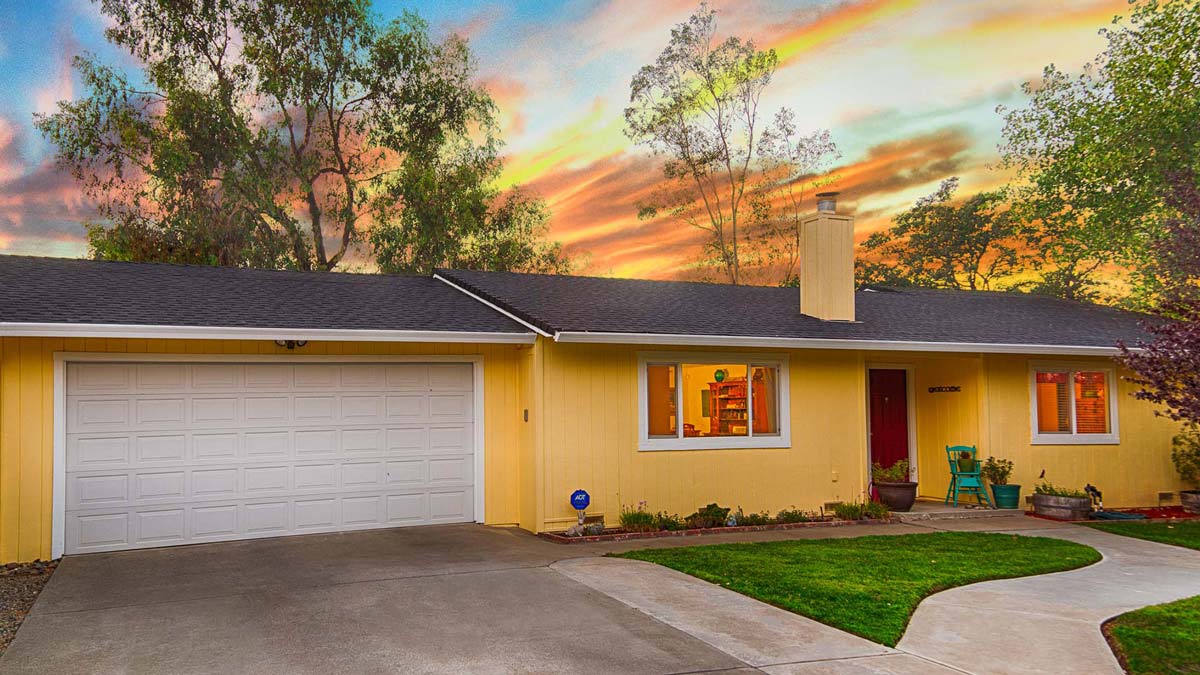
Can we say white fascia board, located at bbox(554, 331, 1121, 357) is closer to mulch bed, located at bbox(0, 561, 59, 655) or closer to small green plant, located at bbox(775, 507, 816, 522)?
small green plant, located at bbox(775, 507, 816, 522)

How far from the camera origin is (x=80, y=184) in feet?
84.8

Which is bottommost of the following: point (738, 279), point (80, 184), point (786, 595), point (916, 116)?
point (786, 595)

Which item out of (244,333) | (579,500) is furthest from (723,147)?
(244,333)

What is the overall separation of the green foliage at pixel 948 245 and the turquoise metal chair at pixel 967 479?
20.6m

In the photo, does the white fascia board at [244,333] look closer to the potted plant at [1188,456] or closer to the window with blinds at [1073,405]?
the window with blinds at [1073,405]

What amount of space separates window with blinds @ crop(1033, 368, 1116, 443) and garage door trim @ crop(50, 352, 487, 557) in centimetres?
854

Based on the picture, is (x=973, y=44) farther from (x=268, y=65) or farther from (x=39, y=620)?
(x=39, y=620)

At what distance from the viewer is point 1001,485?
13.0 m

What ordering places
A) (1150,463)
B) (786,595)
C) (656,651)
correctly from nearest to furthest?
1. (656,651)
2. (786,595)
3. (1150,463)

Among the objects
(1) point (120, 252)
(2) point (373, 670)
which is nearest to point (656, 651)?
(2) point (373, 670)

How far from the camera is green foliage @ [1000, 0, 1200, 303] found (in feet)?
82.6

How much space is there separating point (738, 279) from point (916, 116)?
8.03m

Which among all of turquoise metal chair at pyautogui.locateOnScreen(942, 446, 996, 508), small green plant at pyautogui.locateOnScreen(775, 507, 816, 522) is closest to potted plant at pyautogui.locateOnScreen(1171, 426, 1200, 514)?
turquoise metal chair at pyautogui.locateOnScreen(942, 446, 996, 508)

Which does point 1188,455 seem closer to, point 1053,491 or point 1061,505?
point 1053,491
